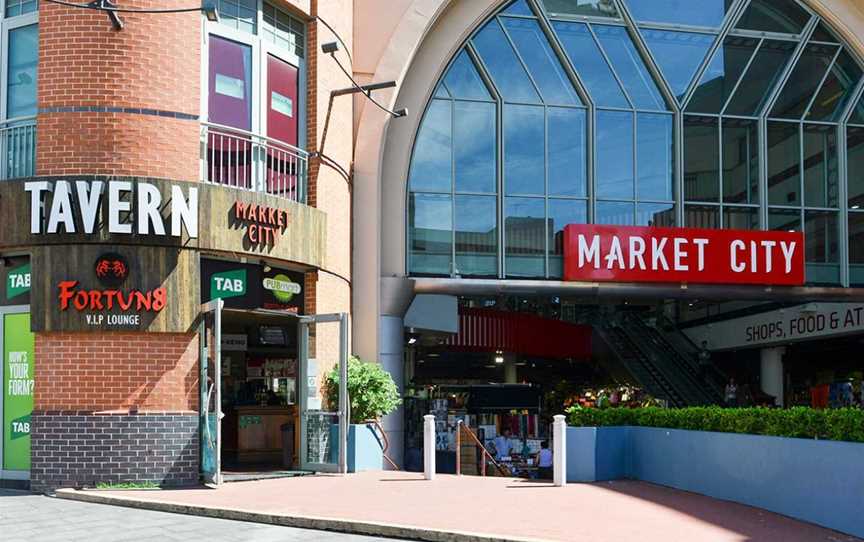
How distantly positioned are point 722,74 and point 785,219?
3951 mm

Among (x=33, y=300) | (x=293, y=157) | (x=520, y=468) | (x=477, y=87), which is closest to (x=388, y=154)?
(x=477, y=87)

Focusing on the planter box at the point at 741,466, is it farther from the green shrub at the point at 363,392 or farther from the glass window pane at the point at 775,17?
the glass window pane at the point at 775,17

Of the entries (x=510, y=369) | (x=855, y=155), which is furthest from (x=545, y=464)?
(x=510, y=369)

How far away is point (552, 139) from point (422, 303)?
5.01 m

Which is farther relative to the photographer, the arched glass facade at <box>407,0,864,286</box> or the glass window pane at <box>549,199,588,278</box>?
the glass window pane at <box>549,199,588,278</box>

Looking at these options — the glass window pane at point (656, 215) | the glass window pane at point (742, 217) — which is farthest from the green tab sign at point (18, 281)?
the glass window pane at point (742, 217)

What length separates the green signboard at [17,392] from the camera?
642 inches

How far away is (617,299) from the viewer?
26.0 m

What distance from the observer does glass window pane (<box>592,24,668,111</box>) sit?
82.8ft

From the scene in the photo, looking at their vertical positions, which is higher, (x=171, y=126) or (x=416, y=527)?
(x=171, y=126)

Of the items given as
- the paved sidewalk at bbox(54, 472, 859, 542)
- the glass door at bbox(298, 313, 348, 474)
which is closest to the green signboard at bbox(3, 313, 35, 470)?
the paved sidewalk at bbox(54, 472, 859, 542)

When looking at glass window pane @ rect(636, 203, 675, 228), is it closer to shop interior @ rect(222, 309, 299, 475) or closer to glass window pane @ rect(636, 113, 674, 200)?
glass window pane @ rect(636, 113, 674, 200)

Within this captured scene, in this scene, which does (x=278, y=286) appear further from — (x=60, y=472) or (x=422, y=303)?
(x=422, y=303)

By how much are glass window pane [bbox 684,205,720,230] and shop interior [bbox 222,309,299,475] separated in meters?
10.0
